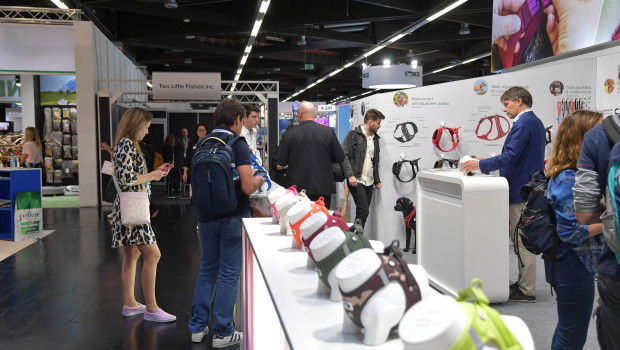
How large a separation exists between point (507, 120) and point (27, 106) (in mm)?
12429

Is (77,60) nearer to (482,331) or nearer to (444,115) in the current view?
(444,115)

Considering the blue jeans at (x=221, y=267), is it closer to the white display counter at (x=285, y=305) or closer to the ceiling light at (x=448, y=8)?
the white display counter at (x=285, y=305)

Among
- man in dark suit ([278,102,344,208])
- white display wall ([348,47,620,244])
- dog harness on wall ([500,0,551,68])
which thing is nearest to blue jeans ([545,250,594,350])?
man in dark suit ([278,102,344,208])

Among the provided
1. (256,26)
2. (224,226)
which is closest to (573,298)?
(224,226)

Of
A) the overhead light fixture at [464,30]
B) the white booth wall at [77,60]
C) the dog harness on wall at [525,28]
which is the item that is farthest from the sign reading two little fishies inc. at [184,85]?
the dog harness on wall at [525,28]

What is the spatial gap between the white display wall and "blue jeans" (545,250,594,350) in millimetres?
4063

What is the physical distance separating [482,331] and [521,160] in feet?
11.9

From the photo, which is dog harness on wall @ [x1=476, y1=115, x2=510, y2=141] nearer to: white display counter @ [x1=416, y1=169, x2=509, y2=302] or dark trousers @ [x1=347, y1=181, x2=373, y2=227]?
dark trousers @ [x1=347, y1=181, x2=373, y2=227]

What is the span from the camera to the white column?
1134 cm

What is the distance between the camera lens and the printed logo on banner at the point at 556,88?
601 centimetres

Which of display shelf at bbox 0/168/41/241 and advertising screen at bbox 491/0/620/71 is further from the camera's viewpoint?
display shelf at bbox 0/168/41/241

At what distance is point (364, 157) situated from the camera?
621 cm

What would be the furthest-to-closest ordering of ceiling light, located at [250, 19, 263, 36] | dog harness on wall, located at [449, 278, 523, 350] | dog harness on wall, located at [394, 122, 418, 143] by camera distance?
ceiling light, located at [250, 19, 263, 36] < dog harness on wall, located at [394, 122, 418, 143] < dog harness on wall, located at [449, 278, 523, 350]

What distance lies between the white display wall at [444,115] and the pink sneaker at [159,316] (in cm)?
328
